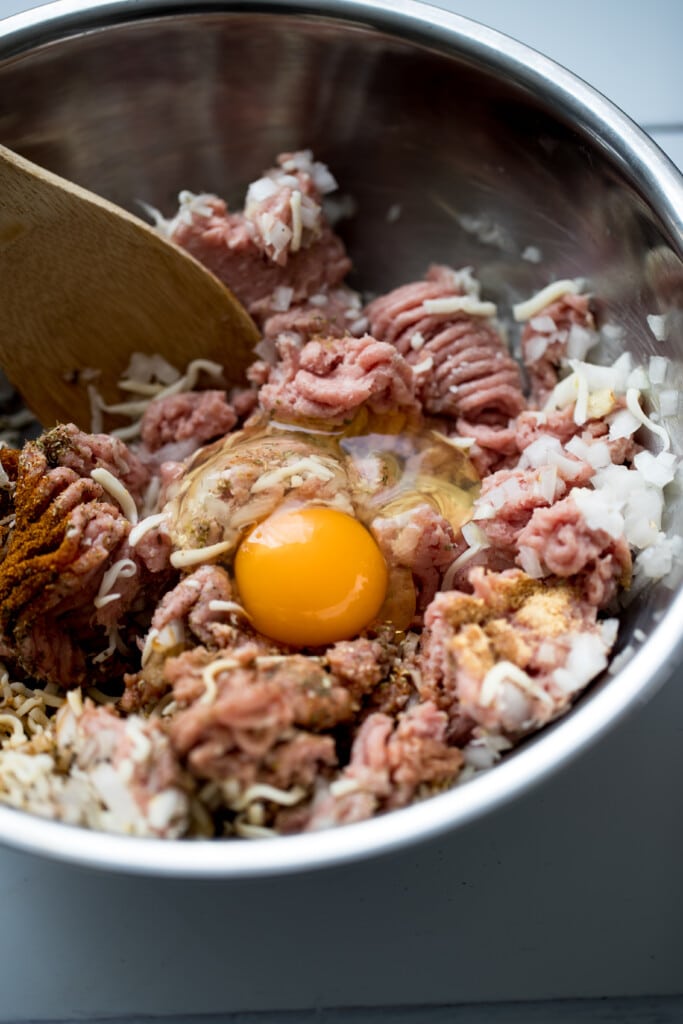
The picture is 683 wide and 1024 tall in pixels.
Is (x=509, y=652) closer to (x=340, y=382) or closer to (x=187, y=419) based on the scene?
(x=340, y=382)

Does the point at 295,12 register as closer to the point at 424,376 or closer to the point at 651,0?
the point at 424,376

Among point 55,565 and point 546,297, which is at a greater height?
point 546,297

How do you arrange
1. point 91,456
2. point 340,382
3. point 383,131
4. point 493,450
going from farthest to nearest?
1. point 383,131
2. point 493,450
3. point 340,382
4. point 91,456

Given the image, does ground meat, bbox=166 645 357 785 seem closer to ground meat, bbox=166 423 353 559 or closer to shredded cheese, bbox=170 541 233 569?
shredded cheese, bbox=170 541 233 569

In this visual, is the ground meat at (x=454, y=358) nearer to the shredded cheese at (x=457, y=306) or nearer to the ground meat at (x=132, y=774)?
the shredded cheese at (x=457, y=306)

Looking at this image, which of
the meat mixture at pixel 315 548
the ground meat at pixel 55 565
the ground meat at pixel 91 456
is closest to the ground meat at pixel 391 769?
the meat mixture at pixel 315 548

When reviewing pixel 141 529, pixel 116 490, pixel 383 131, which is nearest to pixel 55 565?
pixel 141 529

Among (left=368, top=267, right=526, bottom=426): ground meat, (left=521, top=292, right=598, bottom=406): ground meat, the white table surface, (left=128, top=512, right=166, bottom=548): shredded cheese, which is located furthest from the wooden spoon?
the white table surface
